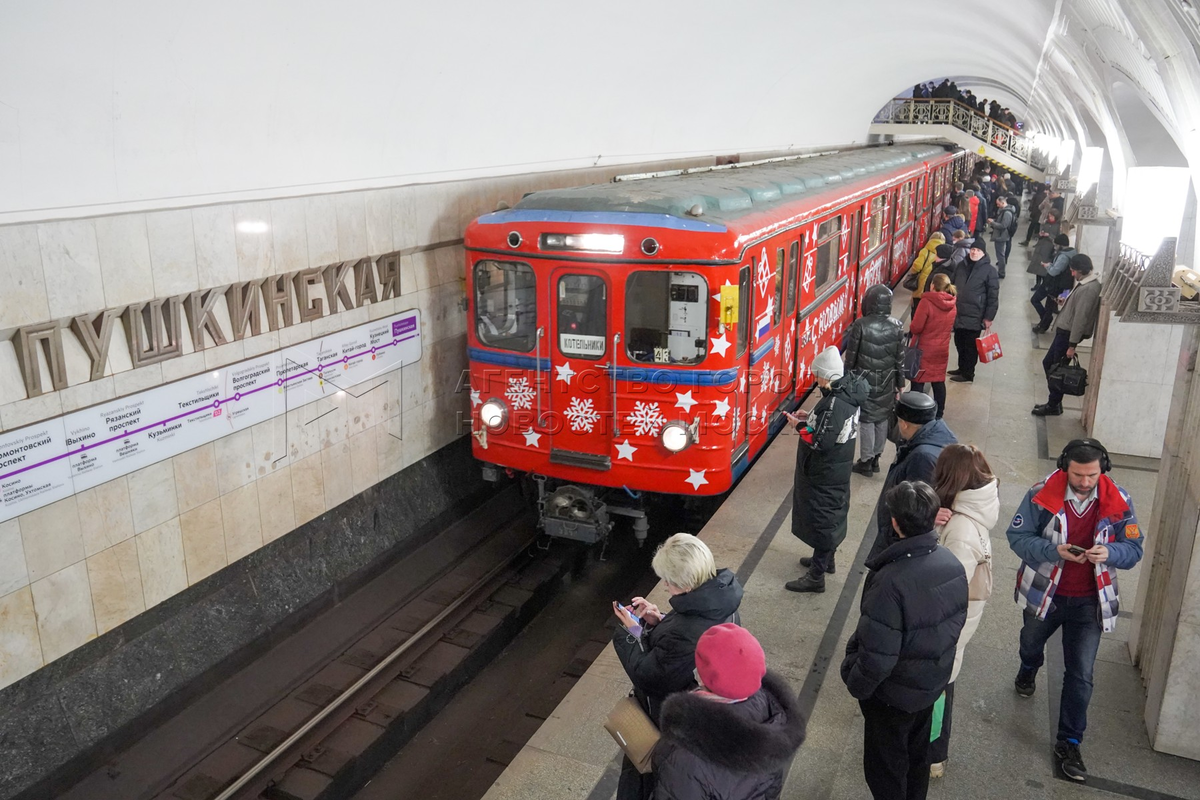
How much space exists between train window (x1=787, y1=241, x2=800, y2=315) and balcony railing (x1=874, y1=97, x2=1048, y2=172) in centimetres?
2502

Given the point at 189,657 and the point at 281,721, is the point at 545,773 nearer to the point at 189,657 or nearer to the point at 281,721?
the point at 281,721

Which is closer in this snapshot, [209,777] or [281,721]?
[209,777]

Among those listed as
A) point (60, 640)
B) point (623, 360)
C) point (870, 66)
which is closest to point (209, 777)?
point (60, 640)

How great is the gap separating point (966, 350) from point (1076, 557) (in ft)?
24.2

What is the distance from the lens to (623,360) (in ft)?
22.9

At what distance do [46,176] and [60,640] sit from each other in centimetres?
251

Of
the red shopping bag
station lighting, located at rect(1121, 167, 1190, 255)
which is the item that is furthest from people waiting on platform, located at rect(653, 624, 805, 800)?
the red shopping bag

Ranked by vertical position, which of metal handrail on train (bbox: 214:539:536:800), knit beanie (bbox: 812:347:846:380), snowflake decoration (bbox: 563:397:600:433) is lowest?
metal handrail on train (bbox: 214:539:536:800)

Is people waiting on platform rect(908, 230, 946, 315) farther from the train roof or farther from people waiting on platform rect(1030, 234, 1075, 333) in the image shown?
the train roof

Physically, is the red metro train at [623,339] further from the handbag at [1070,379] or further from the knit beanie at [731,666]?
the knit beanie at [731,666]

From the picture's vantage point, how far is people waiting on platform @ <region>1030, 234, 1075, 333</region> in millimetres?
12031

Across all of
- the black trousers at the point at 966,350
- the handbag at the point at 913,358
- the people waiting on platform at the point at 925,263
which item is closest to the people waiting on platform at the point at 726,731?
the handbag at the point at 913,358

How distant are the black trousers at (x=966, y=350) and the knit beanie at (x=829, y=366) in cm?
563

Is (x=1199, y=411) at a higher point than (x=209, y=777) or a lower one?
higher
